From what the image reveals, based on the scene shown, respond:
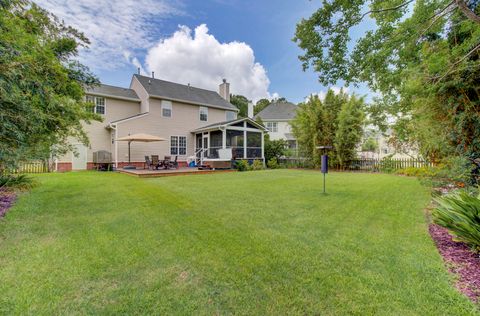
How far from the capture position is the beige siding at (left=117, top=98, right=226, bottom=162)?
15.6 m

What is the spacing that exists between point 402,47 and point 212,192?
701 cm

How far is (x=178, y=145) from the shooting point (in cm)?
1817

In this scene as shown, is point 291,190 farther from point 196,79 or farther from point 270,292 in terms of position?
point 196,79

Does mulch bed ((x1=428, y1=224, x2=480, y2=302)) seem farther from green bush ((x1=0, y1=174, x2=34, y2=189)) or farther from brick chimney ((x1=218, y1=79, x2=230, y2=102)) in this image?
brick chimney ((x1=218, y1=79, x2=230, y2=102))

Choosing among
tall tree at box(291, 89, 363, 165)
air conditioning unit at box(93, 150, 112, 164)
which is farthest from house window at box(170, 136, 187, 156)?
tall tree at box(291, 89, 363, 165)

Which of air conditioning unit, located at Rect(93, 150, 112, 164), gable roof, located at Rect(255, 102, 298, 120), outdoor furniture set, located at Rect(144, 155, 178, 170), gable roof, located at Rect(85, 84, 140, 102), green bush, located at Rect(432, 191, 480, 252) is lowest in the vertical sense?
green bush, located at Rect(432, 191, 480, 252)

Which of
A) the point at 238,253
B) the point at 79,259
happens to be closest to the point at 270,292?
the point at 238,253

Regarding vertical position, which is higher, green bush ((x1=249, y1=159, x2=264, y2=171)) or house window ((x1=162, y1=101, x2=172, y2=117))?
house window ((x1=162, y1=101, x2=172, y2=117))

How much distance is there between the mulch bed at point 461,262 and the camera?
2.28 m

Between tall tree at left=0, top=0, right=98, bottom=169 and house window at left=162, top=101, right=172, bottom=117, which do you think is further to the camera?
house window at left=162, top=101, right=172, bottom=117

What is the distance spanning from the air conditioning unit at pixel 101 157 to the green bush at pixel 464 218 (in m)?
17.0

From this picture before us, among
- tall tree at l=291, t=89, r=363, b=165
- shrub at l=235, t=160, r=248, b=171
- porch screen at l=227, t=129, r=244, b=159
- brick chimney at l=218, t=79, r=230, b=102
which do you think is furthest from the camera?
brick chimney at l=218, t=79, r=230, b=102

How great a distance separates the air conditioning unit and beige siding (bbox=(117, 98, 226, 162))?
2.35 ft

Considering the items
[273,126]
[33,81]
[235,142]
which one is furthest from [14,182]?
[273,126]
